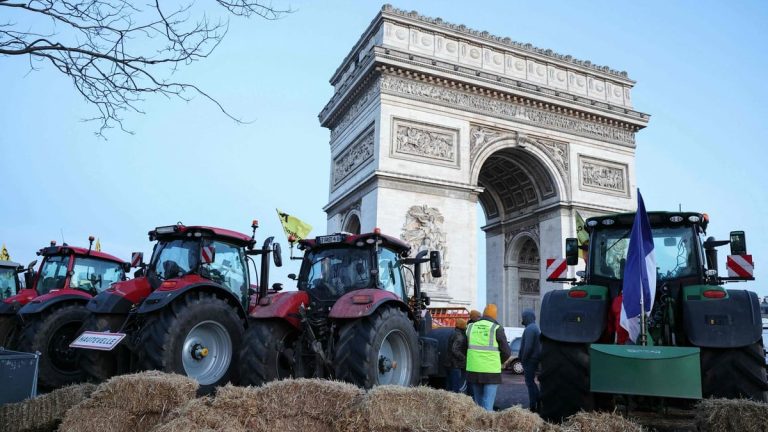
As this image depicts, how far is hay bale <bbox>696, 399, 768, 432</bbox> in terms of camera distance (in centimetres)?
346

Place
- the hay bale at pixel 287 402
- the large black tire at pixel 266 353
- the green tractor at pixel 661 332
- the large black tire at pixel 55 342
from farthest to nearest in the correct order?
1. the large black tire at pixel 55 342
2. the large black tire at pixel 266 353
3. the green tractor at pixel 661 332
4. the hay bale at pixel 287 402

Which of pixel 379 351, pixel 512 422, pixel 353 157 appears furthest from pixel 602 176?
pixel 512 422

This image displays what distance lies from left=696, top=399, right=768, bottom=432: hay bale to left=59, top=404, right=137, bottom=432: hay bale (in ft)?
13.1

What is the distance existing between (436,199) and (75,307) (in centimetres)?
1381

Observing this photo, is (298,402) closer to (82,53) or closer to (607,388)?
(607,388)

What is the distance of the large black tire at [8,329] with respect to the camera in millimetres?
8727

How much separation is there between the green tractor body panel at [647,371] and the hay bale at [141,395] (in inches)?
126

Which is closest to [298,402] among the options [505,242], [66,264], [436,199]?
[66,264]

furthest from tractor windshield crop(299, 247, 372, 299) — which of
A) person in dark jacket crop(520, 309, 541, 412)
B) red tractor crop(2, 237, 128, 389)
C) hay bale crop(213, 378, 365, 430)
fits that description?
red tractor crop(2, 237, 128, 389)

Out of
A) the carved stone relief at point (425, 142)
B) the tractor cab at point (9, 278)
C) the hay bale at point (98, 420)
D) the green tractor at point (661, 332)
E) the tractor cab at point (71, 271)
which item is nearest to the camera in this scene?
the hay bale at point (98, 420)

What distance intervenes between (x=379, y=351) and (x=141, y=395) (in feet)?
7.42

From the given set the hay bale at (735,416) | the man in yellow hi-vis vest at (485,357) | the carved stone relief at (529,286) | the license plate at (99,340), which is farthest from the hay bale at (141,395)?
the carved stone relief at (529,286)

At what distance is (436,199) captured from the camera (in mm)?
20078

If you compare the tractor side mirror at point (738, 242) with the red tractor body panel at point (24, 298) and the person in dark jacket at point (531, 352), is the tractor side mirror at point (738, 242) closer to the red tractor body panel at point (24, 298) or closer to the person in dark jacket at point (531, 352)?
the person in dark jacket at point (531, 352)
